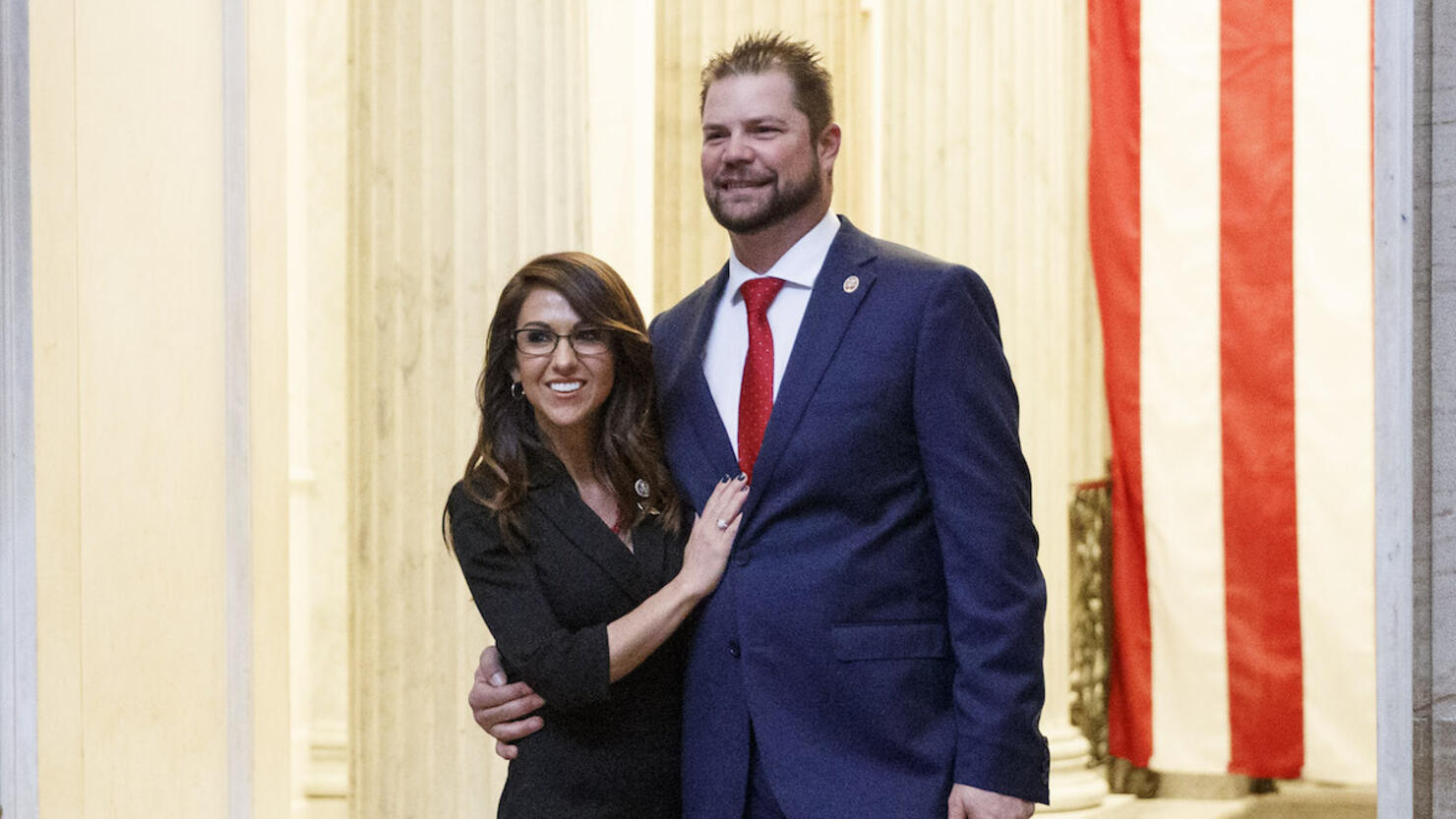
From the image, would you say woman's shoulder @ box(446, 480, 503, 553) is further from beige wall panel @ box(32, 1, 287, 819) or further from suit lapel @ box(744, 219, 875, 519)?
beige wall panel @ box(32, 1, 287, 819)

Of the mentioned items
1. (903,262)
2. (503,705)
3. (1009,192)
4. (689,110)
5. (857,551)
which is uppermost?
(689,110)

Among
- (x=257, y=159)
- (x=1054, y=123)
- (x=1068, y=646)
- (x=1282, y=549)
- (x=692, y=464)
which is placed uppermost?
(x=1054, y=123)

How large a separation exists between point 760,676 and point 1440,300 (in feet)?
3.56

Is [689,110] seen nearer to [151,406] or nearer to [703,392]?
[151,406]

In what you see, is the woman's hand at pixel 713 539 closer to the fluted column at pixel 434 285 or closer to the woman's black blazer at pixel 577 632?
the woman's black blazer at pixel 577 632

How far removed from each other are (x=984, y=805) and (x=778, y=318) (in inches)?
32.3

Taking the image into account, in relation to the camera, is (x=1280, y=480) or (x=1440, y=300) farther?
(x=1280, y=480)

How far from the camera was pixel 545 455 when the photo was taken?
2.55 m

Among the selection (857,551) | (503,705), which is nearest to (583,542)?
(503,705)

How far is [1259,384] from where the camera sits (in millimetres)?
5750

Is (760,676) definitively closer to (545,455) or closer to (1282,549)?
(545,455)

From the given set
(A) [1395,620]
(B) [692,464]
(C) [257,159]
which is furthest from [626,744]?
(C) [257,159]

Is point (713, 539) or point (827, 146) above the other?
point (827, 146)

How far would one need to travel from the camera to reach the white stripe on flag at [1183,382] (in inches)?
228
